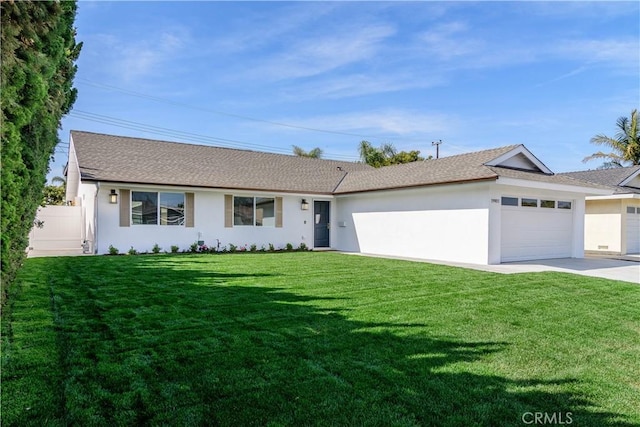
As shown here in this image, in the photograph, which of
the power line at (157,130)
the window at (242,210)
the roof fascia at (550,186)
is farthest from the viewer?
the power line at (157,130)

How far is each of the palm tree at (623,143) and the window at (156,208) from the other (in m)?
34.4

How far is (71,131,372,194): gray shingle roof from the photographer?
14.3m

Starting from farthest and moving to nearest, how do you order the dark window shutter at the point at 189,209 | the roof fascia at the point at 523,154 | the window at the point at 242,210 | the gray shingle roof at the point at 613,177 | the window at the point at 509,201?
1. the gray shingle roof at the point at 613,177
2. the window at the point at 242,210
3. the dark window shutter at the point at 189,209
4. the roof fascia at the point at 523,154
5. the window at the point at 509,201

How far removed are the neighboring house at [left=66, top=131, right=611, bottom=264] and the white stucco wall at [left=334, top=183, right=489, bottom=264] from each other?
0.04 metres

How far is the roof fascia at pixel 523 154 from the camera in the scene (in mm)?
13231

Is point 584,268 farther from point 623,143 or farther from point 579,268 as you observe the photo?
point 623,143

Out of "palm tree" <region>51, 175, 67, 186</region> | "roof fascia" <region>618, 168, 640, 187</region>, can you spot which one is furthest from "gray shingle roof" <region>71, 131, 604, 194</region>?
"palm tree" <region>51, 175, 67, 186</region>

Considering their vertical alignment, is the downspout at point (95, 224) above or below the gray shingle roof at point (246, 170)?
below

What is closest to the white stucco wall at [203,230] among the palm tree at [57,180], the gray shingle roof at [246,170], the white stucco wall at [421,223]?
the gray shingle roof at [246,170]

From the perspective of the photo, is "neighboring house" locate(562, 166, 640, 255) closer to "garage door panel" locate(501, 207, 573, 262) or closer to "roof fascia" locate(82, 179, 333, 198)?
"garage door panel" locate(501, 207, 573, 262)

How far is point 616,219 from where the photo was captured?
17.2 meters

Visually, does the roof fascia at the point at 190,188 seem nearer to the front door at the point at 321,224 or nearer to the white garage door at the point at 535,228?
the front door at the point at 321,224

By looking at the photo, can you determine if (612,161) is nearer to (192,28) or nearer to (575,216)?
(575,216)

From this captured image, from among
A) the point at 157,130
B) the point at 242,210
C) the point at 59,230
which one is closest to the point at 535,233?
the point at 242,210
